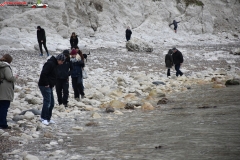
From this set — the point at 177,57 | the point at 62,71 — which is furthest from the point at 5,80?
the point at 177,57

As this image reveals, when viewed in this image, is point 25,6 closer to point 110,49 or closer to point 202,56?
point 110,49

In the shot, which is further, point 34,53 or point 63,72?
point 34,53

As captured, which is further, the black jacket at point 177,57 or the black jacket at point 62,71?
the black jacket at point 177,57

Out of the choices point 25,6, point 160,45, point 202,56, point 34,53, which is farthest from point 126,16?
point 34,53

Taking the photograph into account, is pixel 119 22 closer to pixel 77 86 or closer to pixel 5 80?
pixel 77 86

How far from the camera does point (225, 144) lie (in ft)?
23.5

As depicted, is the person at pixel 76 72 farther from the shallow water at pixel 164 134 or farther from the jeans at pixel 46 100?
the jeans at pixel 46 100

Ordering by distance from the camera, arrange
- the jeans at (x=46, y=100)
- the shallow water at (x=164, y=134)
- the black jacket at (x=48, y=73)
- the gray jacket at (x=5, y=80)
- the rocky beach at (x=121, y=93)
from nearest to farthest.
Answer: the shallow water at (x=164, y=134), the rocky beach at (x=121, y=93), the gray jacket at (x=5, y=80), the black jacket at (x=48, y=73), the jeans at (x=46, y=100)

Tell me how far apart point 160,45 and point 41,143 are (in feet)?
98.2

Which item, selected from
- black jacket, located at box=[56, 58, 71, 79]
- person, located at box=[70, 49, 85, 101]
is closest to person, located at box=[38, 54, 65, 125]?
black jacket, located at box=[56, 58, 71, 79]

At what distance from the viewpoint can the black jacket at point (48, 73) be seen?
9.41 m

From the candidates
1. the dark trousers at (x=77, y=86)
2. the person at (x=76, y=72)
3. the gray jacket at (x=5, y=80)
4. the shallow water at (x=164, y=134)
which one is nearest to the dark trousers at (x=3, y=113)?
the gray jacket at (x=5, y=80)

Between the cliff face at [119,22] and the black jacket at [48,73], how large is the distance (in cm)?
1794

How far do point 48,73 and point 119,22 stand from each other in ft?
107
